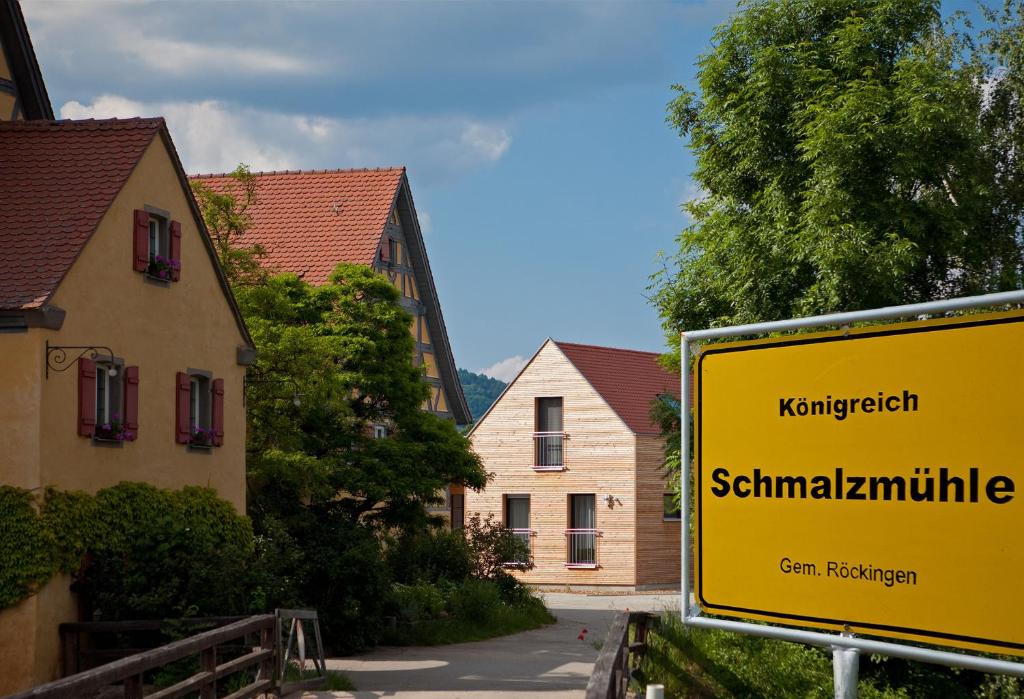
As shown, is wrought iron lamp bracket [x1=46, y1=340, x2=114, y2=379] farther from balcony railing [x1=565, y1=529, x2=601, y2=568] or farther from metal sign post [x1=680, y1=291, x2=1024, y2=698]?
balcony railing [x1=565, y1=529, x2=601, y2=568]

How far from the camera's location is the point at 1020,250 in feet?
82.8

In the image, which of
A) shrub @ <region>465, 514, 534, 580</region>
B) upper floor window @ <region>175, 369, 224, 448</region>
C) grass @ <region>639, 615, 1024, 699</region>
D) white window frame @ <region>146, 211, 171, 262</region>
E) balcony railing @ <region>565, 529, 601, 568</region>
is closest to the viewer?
grass @ <region>639, 615, 1024, 699</region>

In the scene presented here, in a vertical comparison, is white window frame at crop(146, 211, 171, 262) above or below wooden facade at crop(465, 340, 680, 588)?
Answer: above

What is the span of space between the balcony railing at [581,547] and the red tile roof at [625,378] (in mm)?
3798

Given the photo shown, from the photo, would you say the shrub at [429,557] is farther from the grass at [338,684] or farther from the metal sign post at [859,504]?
the metal sign post at [859,504]

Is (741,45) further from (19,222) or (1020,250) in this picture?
(19,222)

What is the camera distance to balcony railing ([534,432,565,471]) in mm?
46125

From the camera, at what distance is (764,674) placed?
50.8ft

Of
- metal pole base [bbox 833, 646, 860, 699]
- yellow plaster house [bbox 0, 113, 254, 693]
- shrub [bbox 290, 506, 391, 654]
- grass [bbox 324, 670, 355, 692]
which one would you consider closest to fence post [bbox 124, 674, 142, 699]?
grass [bbox 324, 670, 355, 692]

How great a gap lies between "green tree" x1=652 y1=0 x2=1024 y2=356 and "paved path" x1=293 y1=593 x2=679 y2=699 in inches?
258

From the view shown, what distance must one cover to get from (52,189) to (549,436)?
92.7 ft

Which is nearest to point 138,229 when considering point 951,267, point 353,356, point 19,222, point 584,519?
point 19,222

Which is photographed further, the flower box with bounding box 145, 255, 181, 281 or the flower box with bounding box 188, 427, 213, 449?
the flower box with bounding box 188, 427, 213, 449

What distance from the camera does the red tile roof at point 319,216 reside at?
122 ft
